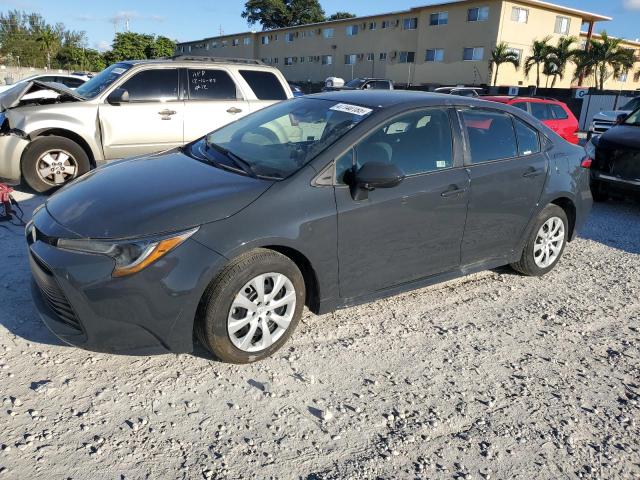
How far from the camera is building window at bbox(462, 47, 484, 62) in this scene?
35.2 meters

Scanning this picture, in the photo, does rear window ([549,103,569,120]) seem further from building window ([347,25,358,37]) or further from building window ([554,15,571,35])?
building window ([347,25,358,37])

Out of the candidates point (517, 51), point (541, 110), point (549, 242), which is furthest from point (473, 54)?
point (549, 242)

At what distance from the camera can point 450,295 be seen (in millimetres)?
4441

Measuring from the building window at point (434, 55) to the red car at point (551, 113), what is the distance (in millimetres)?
27632

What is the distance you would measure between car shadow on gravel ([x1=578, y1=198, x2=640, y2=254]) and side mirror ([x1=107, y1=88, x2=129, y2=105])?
605cm

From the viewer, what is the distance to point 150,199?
3.12m

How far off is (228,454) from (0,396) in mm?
1321

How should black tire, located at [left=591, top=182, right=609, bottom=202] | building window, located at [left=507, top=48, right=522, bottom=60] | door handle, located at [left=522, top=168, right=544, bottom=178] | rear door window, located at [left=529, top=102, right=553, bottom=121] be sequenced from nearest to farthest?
door handle, located at [left=522, top=168, right=544, bottom=178] → black tire, located at [left=591, top=182, right=609, bottom=202] → rear door window, located at [left=529, top=102, right=553, bottom=121] → building window, located at [left=507, top=48, right=522, bottom=60]

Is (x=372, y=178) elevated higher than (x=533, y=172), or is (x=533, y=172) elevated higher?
(x=372, y=178)

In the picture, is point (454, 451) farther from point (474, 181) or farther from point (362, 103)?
point (362, 103)

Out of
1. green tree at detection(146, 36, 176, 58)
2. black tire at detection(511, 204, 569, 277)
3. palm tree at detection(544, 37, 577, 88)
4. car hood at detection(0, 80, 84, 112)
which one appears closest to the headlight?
black tire at detection(511, 204, 569, 277)

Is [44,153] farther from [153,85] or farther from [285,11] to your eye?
[285,11]

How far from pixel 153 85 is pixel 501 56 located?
103 ft

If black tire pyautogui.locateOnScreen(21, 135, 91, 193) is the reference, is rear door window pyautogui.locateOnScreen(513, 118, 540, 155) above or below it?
above
